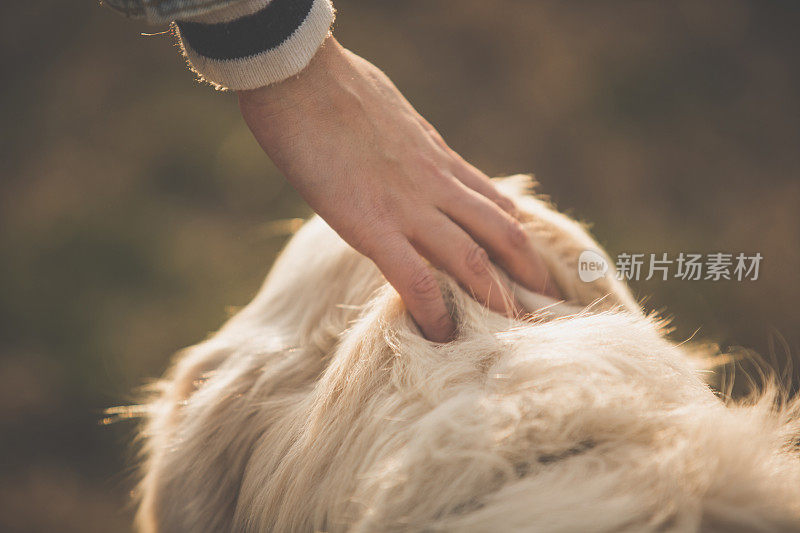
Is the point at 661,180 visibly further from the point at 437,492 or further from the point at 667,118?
the point at 437,492

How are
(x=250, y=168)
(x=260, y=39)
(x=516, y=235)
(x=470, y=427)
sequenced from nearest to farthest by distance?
(x=470, y=427) → (x=260, y=39) → (x=516, y=235) → (x=250, y=168)

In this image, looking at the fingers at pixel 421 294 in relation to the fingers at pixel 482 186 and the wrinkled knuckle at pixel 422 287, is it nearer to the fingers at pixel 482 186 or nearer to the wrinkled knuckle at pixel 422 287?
the wrinkled knuckle at pixel 422 287

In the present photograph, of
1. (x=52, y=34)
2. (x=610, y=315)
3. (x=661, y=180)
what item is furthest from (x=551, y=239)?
(x=52, y=34)

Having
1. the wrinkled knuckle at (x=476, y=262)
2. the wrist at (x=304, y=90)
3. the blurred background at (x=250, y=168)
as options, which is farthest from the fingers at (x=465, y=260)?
the blurred background at (x=250, y=168)

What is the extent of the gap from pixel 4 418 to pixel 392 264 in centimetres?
215

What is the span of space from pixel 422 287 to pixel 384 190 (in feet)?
0.52

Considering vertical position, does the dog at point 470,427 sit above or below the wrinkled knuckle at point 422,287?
below

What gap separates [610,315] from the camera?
70 centimetres

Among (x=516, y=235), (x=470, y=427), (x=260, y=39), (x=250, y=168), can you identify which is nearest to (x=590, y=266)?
(x=516, y=235)

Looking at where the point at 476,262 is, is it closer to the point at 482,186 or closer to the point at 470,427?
the point at 482,186

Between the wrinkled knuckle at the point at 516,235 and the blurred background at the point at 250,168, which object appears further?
the blurred background at the point at 250,168

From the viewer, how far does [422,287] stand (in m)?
0.75

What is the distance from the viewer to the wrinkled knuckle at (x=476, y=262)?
2.64 feet

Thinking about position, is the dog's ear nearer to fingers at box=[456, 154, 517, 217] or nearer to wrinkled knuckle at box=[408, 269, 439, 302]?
fingers at box=[456, 154, 517, 217]
